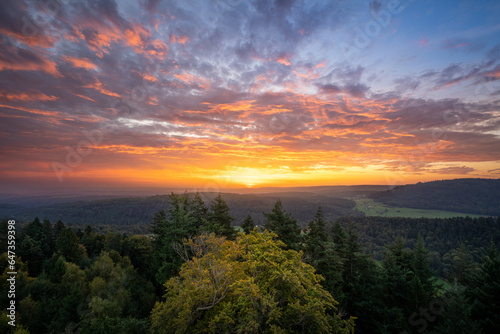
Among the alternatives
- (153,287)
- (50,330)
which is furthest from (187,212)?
(50,330)

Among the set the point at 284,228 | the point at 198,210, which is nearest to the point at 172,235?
the point at 198,210

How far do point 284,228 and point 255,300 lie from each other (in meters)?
18.6

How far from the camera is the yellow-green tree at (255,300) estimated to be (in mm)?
12953

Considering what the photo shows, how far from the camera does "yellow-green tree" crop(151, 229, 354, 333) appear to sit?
13.0 m

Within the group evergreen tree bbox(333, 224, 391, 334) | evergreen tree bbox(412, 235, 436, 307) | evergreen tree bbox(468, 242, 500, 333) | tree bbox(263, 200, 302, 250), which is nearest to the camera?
evergreen tree bbox(468, 242, 500, 333)

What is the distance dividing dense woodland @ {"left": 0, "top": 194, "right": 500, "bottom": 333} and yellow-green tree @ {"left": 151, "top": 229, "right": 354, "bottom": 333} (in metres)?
0.08

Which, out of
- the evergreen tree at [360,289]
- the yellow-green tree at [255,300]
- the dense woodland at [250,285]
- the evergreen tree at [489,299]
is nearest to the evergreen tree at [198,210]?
the dense woodland at [250,285]

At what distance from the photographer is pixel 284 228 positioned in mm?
31172

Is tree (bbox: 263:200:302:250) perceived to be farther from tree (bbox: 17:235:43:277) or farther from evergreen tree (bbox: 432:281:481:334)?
tree (bbox: 17:235:43:277)

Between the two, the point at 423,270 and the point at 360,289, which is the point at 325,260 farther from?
the point at 423,270

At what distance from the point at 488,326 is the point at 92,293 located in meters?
53.9

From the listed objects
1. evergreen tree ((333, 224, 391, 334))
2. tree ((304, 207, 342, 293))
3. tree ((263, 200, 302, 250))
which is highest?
tree ((263, 200, 302, 250))

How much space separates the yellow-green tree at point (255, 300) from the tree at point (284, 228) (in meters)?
14.2

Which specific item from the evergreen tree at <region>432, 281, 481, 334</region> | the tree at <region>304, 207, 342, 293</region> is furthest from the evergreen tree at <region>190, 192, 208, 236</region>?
the evergreen tree at <region>432, 281, 481, 334</region>
